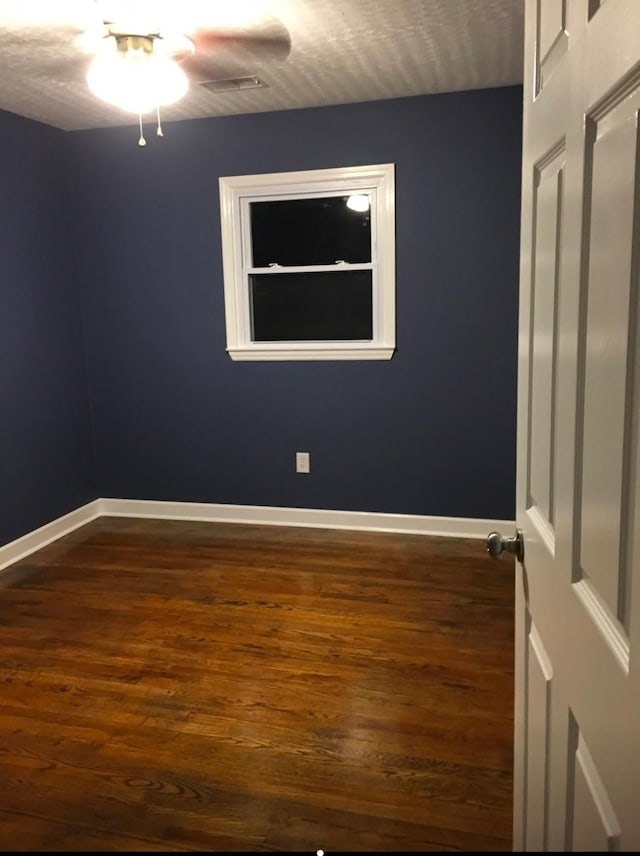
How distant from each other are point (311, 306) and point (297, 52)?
1465 mm

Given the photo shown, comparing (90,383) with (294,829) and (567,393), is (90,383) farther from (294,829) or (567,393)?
(567,393)

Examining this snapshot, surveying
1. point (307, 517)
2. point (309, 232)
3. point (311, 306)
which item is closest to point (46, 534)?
point (307, 517)

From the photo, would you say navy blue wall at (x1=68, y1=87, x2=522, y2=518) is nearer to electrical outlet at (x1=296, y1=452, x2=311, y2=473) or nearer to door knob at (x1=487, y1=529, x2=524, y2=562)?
electrical outlet at (x1=296, y1=452, x2=311, y2=473)

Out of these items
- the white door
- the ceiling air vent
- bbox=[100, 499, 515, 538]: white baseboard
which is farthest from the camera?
bbox=[100, 499, 515, 538]: white baseboard

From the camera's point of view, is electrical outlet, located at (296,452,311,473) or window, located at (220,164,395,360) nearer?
window, located at (220,164,395,360)

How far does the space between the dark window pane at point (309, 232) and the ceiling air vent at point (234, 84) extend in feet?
2.50

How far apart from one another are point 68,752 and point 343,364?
2.50 m

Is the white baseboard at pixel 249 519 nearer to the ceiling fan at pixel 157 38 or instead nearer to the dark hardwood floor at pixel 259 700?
the dark hardwood floor at pixel 259 700

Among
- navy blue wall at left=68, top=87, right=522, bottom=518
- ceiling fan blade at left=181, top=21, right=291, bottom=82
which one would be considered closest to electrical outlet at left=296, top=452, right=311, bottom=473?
navy blue wall at left=68, top=87, right=522, bottom=518

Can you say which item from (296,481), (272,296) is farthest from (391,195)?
(296,481)

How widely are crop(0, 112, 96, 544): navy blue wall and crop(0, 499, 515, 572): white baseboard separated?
0.09 meters

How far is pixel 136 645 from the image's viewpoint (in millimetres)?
2844

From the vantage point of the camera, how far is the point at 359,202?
388 centimetres

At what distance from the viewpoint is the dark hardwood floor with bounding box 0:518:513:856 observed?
1.88 m
